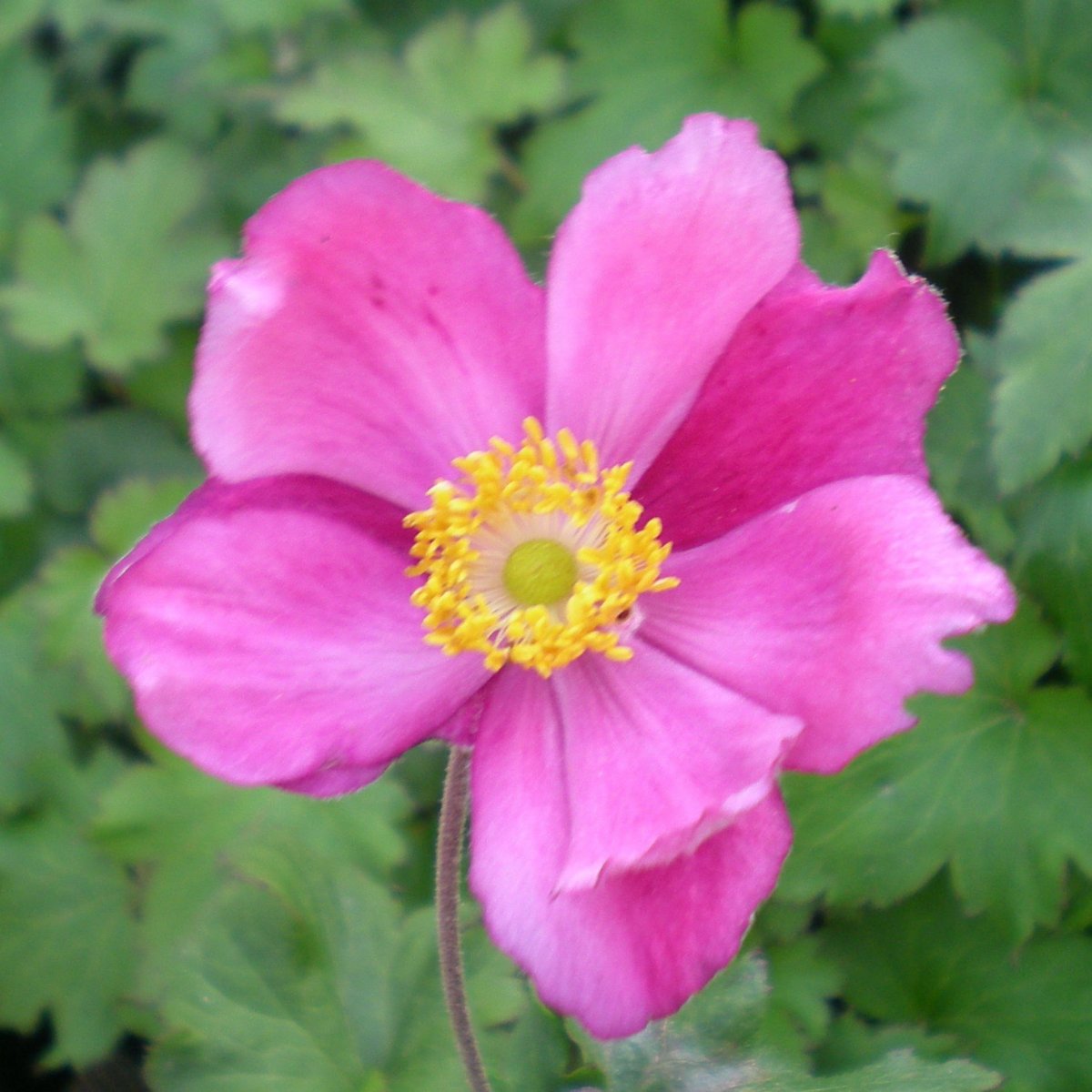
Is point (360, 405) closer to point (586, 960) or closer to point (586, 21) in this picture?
point (586, 960)

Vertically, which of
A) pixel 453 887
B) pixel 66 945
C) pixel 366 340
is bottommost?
pixel 66 945

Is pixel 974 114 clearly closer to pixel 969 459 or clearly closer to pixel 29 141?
pixel 969 459

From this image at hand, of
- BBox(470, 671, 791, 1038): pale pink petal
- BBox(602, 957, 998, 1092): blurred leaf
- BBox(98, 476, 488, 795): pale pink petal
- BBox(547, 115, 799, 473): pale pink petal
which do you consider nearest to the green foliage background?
BBox(602, 957, 998, 1092): blurred leaf

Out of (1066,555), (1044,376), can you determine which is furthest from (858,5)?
(1066,555)

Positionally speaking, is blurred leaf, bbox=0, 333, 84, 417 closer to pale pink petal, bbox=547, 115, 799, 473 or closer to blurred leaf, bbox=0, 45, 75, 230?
blurred leaf, bbox=0, 45, 75, 230

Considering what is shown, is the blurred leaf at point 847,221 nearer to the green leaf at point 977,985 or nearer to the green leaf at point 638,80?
the green leaf at point 638,80
